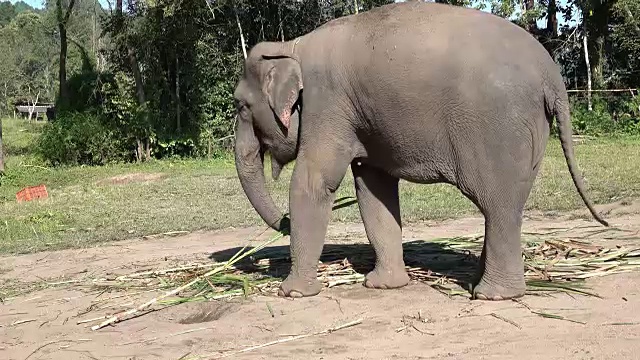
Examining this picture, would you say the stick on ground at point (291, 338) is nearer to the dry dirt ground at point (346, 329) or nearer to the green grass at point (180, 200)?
the dry dirt ground at point (346, 329)

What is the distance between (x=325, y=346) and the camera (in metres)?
4.61

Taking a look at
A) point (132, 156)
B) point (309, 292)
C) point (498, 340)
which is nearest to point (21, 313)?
point (309, 292)

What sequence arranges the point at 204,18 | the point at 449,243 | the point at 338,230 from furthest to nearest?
the point at 204,18
the point at 338,230
the point at 449,243

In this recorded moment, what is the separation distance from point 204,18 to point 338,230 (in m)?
13.4

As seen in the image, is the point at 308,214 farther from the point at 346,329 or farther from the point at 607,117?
the point at 607,117

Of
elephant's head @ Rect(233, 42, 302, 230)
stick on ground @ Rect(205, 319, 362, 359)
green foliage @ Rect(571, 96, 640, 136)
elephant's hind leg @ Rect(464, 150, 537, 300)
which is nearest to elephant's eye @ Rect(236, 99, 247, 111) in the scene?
→ elephant's head @ Rect(233, 42, 302, 230)

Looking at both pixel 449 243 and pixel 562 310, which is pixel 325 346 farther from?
pixel 449 243

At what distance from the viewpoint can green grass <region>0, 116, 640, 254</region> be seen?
1034cm

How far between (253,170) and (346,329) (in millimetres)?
1825

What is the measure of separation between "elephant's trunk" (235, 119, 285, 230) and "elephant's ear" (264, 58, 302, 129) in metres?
0.45

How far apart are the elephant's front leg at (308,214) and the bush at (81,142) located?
1632cm

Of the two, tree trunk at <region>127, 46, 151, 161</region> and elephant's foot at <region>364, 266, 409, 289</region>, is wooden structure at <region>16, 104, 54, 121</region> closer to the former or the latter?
tree trunk at <region>127, 46, 151, 161</region>

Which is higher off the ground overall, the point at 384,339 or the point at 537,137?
the point at 537,137

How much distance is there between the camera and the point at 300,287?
5762 mm
